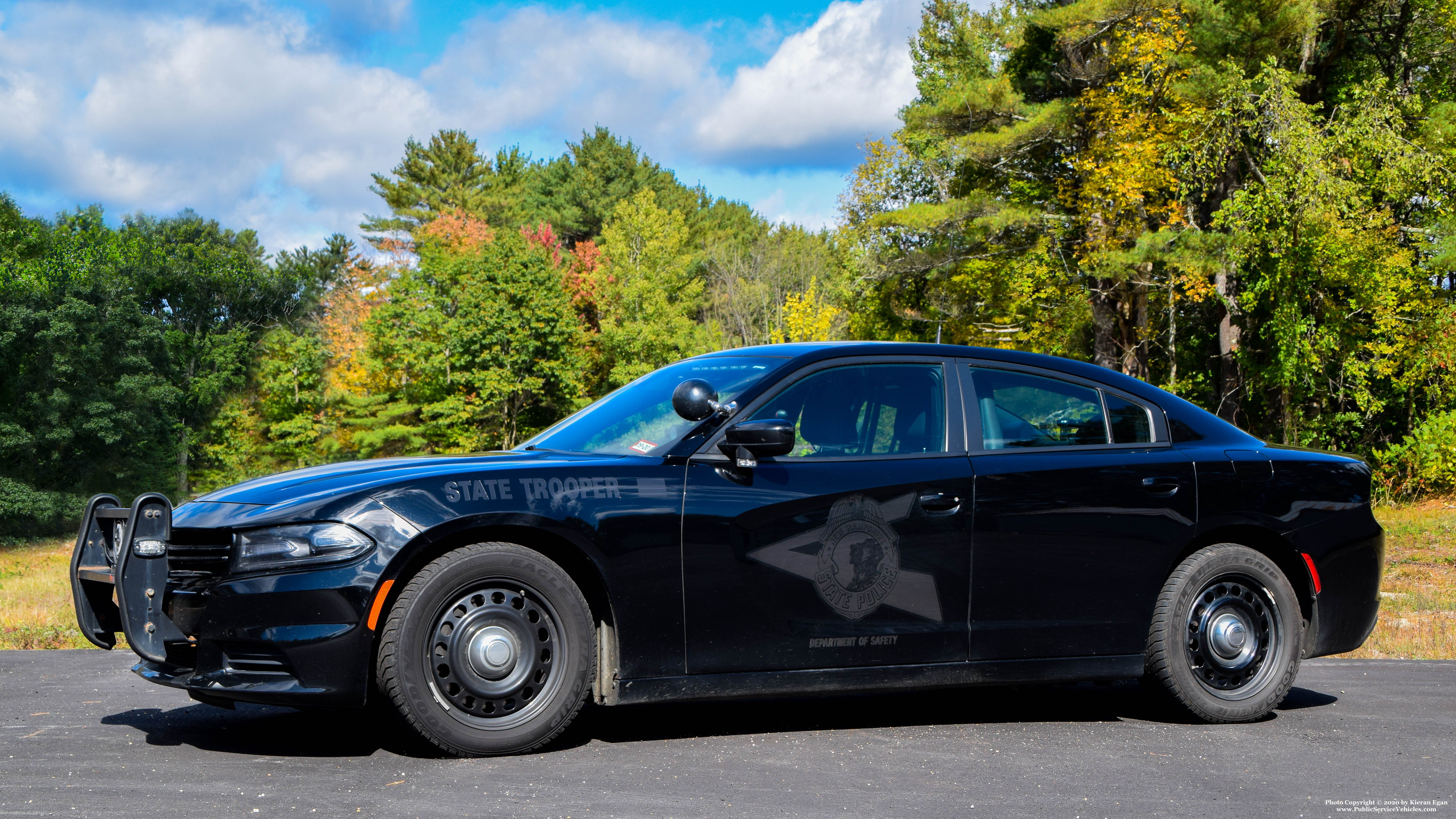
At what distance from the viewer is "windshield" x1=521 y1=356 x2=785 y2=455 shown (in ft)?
16.2

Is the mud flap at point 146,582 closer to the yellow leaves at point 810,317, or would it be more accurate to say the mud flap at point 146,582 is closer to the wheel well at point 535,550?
the wheel well at point 535,550

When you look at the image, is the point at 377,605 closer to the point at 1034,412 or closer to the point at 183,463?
the point at 1034,412

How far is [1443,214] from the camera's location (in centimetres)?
2331

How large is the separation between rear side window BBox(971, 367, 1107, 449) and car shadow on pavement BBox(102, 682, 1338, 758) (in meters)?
1.29

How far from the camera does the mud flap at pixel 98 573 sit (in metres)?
4.59

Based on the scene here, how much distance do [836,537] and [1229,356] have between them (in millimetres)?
28236

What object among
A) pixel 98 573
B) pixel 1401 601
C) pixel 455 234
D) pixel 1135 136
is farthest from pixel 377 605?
pixel 455 234

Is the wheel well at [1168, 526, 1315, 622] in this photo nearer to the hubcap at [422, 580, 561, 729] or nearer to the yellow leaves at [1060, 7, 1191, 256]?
the hubcap at [422, 580, 561, 729]

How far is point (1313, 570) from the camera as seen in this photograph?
18.6ft

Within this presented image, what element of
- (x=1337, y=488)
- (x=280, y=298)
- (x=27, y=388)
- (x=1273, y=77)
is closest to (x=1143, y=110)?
(x=1273, y=77)

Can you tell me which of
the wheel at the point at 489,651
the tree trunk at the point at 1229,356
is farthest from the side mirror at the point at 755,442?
the tree trunk at the point at 1229,356

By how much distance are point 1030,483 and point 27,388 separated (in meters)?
59.4

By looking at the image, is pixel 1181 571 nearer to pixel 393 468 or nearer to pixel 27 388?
pixel 393 468

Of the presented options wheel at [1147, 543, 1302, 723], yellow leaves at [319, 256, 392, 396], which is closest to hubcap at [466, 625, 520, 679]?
wheel at [1147, 543, 1302, 723]
